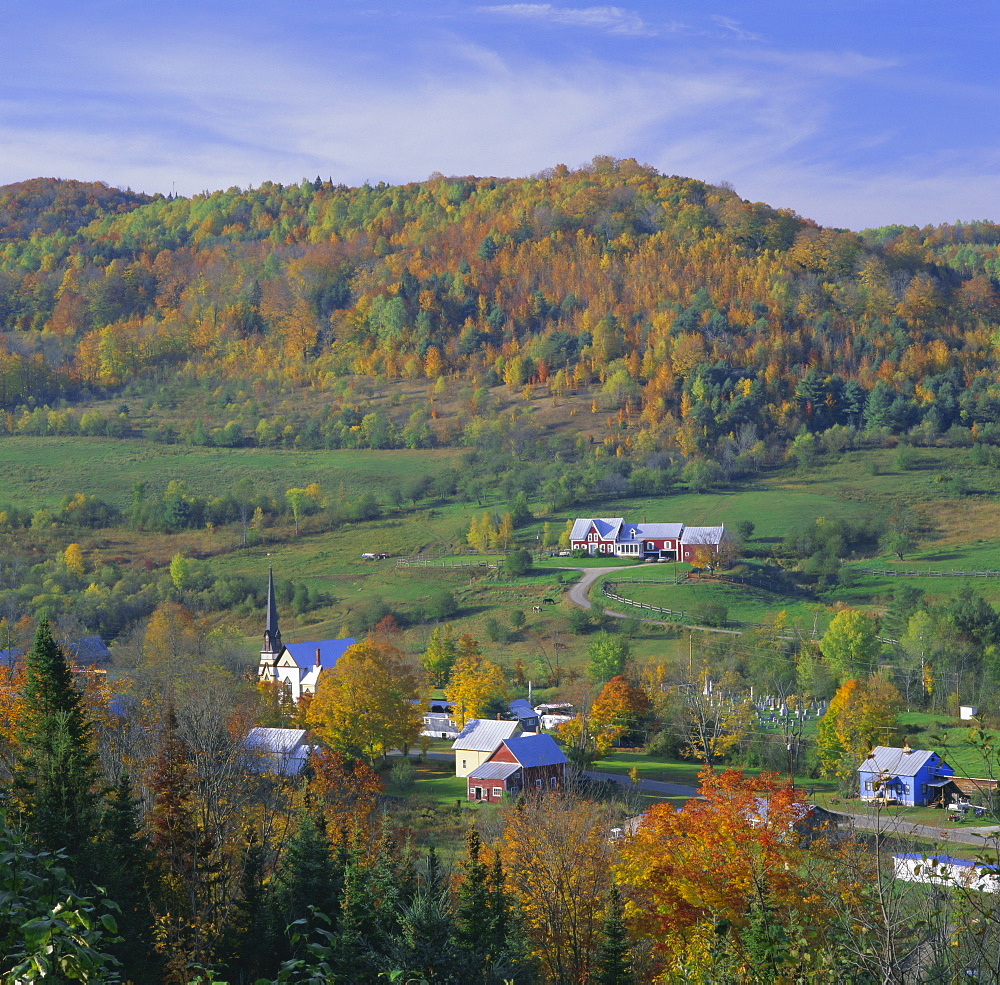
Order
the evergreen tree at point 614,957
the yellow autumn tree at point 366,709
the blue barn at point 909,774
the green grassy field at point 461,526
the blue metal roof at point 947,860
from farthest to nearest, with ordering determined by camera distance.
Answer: the green grassy field at point 461,526
the yellow autumn tree at point 366,709
the blue barn at point 909,774
the evergreen tree at point 614,957
the blue metal roof at point 947,860

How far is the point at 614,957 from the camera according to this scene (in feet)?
58.7

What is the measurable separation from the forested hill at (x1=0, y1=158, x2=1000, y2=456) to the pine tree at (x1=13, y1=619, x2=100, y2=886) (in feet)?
307

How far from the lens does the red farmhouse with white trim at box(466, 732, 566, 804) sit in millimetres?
40094

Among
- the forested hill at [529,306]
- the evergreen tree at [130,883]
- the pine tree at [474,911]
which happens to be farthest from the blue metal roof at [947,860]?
the forested hill at [529,306]

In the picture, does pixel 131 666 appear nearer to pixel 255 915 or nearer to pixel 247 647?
pixel 247 647

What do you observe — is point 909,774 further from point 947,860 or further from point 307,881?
point 307,881

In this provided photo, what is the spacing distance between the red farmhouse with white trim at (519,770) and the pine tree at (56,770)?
2228cm

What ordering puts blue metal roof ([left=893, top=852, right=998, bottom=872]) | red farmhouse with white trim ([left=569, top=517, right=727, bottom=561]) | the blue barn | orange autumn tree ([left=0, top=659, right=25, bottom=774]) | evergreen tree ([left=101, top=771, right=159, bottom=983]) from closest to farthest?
blue metal roof ([left=893, top=852, right=998, bottom=872]), evergreen tree ([left=101, top=771, right=159, bottom=983]), orange autumn tree ([left=0, top=659, right=25, bottom=774]), the blue barn, red farmhouse with white trim ([left=569, top=517, right=727, bottom=561])

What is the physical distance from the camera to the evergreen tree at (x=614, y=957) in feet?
58.7

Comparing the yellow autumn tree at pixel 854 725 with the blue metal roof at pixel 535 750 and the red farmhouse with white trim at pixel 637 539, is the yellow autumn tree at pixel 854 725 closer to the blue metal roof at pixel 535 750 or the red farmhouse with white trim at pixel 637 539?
the blue metal roof at pixel 535 750

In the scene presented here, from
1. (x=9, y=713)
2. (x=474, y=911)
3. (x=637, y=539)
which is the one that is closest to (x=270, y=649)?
(x=9, y=713)

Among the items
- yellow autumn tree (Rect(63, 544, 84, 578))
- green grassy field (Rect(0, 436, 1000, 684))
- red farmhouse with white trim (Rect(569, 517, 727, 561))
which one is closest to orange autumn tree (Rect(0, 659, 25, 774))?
green grassy field (Rect(0, 436, 1000, 684))

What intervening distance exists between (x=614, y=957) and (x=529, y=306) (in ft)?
469

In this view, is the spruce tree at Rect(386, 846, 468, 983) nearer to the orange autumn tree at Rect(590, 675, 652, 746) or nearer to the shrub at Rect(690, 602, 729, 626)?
the orange autumn tree at Rect(590, 675, 652, 746)
